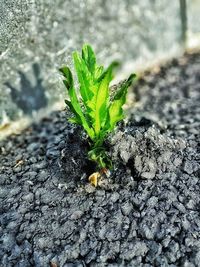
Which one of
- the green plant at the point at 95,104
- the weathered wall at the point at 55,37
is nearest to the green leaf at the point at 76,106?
the green plant at the point at 95,104

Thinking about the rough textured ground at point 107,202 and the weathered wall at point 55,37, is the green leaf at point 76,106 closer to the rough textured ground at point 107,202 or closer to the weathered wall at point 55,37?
the rough textured ground at point 107,202

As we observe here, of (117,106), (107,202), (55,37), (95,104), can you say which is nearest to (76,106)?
(95,104)

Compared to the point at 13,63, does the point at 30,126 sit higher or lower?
lower

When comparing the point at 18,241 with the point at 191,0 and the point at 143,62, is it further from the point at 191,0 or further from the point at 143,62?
the point at 191,0

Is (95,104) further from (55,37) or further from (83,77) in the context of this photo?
(55,37)

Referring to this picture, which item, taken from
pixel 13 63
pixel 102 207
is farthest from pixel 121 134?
pixel 13 63

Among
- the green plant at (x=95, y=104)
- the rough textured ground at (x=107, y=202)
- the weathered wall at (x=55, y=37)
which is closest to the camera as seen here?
the rough textured ground at (x=107, y=202)

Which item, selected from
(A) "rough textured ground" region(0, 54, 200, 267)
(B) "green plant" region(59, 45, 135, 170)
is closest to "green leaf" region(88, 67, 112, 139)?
(B) "green plant" region(59, 45, 135, 170)
